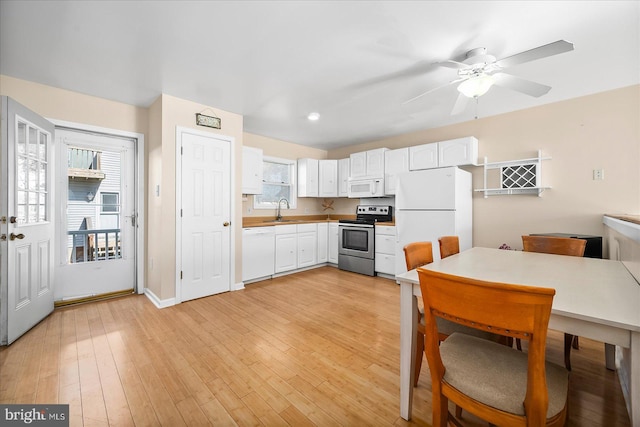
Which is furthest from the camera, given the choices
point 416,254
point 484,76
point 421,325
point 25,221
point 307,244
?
point 307,244

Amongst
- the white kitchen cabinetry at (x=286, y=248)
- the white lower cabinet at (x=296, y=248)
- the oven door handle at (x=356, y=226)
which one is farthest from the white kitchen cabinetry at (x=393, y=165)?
the white kitchen cabinetry at (x=286, y=248)

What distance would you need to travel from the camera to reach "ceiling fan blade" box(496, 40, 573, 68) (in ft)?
5.04

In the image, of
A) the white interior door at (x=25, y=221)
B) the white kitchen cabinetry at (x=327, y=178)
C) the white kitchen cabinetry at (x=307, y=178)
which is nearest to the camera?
the white interior door at (x=25, y=221)

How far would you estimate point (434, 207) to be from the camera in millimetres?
3533

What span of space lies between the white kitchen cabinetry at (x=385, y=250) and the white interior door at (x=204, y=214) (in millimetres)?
2364

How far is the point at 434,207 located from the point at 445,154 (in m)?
0.92

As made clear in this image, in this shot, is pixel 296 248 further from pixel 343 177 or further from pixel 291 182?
pixel 343 177

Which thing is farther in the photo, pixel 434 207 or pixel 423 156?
pixel 423 156

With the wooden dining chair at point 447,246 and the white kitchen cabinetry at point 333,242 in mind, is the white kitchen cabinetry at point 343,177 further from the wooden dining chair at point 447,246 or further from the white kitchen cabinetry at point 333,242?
the wooden dining chair at point 447,246

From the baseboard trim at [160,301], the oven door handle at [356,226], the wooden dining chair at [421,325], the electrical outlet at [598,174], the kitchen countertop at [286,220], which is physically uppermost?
the electrical outlet at [598,174]

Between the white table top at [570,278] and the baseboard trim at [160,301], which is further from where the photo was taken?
the baseboard trim at [160,301]

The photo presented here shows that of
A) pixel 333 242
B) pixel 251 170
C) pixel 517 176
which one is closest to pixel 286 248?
pixel 333 242

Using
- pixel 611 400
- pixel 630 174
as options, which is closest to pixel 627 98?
pixel 630 174

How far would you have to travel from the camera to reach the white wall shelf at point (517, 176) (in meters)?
3.30
